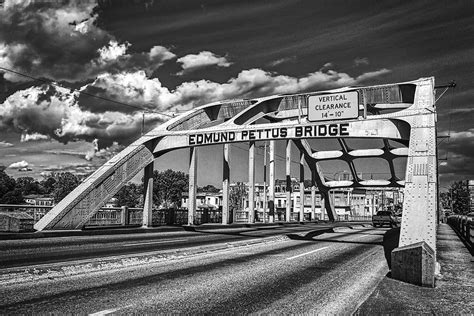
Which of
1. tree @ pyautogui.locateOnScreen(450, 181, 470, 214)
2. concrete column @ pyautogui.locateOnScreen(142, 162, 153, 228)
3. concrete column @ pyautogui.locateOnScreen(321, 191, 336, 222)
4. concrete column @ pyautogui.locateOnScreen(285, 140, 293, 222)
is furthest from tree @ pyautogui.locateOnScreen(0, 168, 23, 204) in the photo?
tree @ pyautogui.locateOnScreen(450, 181, 470, 214)

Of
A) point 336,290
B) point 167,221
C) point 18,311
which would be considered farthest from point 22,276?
point 167,221

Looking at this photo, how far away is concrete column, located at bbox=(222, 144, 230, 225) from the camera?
33656mm

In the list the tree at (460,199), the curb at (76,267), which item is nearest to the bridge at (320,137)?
the curb at (76,267)

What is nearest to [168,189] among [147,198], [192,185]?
Result: [192,185]

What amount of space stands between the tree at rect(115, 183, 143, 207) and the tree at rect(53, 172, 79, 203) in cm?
1779

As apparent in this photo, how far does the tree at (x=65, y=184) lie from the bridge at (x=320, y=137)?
121 m

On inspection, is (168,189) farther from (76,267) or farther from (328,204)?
(76,267)

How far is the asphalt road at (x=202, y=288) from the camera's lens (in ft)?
19.6

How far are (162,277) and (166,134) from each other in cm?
1781

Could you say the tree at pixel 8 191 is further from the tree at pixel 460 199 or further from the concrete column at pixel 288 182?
the tree at pixel 460 199

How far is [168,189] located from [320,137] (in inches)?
5047

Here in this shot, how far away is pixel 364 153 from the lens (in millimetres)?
56719

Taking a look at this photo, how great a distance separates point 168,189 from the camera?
477 ft

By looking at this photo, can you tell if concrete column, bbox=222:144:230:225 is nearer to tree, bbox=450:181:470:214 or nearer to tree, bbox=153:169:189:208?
tree, bbox=153:169:189:208
